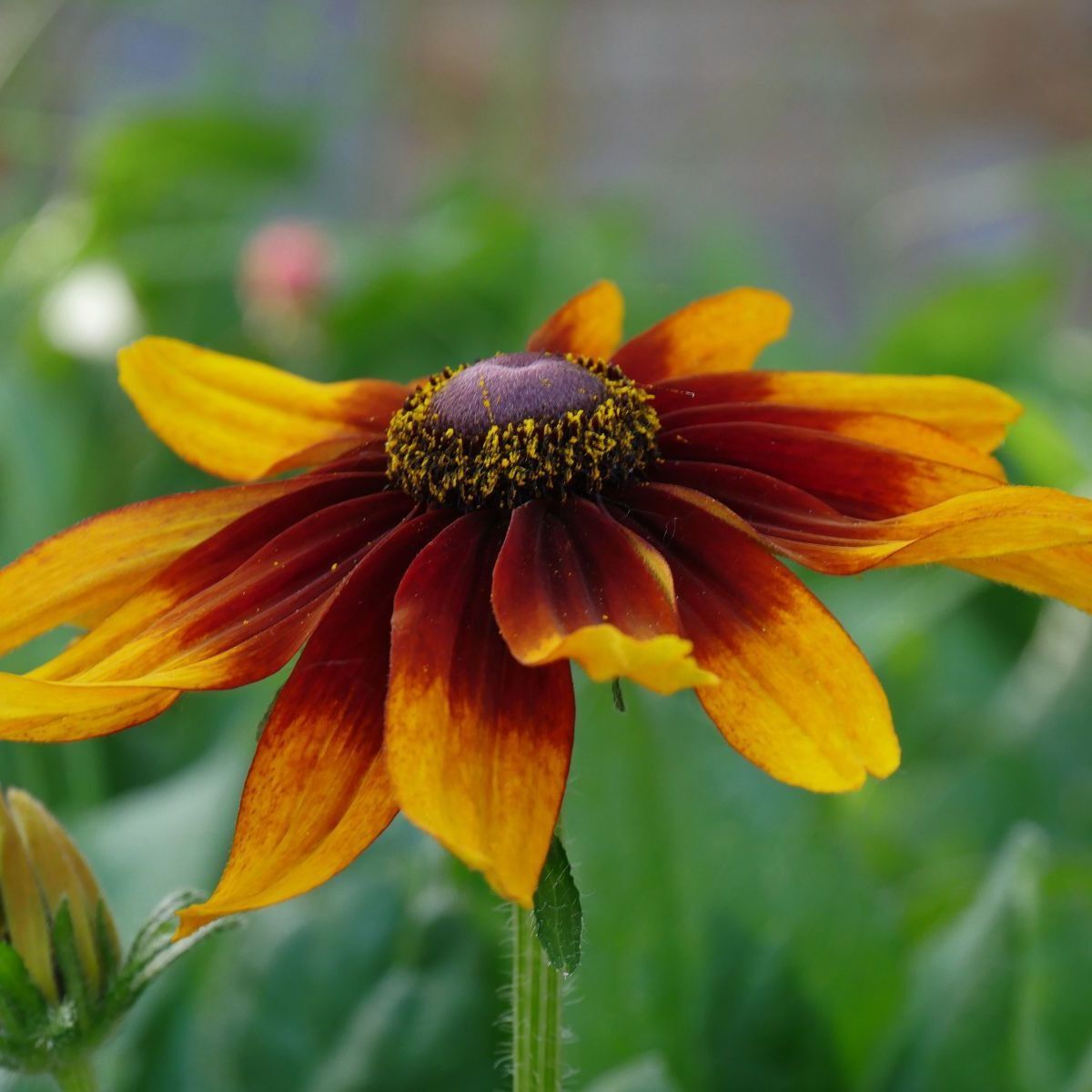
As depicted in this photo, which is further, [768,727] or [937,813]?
[937,813]

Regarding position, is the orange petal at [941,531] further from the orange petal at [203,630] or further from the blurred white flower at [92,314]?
the blurred white flower at [92,314]

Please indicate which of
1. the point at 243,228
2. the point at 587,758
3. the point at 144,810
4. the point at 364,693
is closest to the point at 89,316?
the point at 243,228

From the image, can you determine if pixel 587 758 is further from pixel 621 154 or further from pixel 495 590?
pixel 621 154

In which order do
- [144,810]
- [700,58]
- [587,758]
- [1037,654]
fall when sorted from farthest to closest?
[700,58] < [1037,654] < [144,810] < [587,758]

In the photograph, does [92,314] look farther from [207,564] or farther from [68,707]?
[68,707]

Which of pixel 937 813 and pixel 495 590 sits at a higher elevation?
pixel 495 590

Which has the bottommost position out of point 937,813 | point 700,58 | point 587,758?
point 937,813

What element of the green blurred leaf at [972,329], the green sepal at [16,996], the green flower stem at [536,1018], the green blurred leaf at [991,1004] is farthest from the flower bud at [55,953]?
the green blurred leaf at [972,329]

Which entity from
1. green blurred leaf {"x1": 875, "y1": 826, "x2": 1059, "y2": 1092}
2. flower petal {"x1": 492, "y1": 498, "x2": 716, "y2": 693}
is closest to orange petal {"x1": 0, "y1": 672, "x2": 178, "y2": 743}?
flower petal {"x1": 492, "y1": 498, "x2": 716, "y2": 693}

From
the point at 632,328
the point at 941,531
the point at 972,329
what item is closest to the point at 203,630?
the point at 941,531
